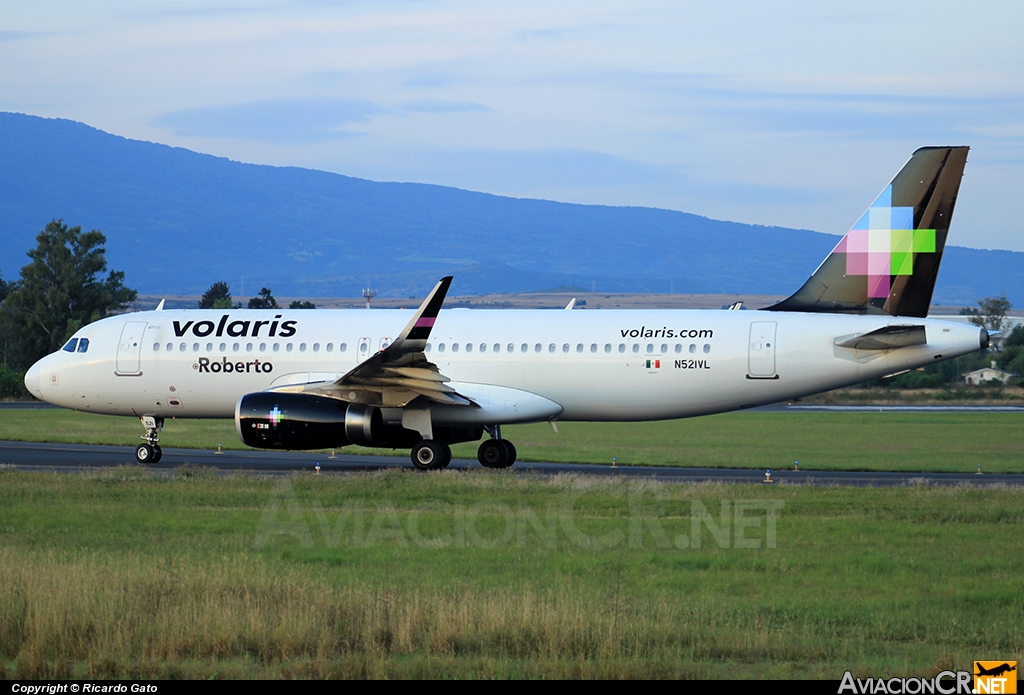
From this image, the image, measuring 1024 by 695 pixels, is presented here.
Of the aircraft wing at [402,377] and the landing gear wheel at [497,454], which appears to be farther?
the landing gear wheel at [497,454]

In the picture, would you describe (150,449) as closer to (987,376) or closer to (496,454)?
(496,454)

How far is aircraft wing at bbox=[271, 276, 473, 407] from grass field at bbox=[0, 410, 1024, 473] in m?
5.63

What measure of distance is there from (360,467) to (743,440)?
541 inches

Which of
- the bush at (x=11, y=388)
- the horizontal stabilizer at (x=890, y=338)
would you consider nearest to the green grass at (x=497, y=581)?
the horizontal stabilizer at (x=890, y=338)

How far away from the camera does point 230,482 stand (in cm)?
2189

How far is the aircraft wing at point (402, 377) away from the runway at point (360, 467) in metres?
1.75

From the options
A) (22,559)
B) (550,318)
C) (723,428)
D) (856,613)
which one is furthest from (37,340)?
(856,613)

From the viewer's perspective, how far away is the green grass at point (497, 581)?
31.6ft

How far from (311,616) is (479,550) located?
15.6 ft

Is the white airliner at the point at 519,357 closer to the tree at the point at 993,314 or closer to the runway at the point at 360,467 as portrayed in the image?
the runway at the point at 360,467

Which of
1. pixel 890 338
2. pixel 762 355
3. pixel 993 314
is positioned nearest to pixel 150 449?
pixel 762 355

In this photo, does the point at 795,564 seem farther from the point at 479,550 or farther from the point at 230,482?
the point at 230,482

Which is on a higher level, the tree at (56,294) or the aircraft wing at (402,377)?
the tree at (56,294)

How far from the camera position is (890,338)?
25.1m
